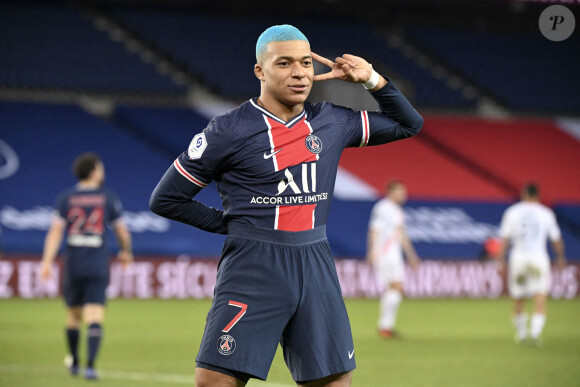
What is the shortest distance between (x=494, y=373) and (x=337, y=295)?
6.05 m

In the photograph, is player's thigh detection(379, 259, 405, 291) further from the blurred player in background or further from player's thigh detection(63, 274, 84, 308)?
player's thigh detection(63, 274, 84, 308)

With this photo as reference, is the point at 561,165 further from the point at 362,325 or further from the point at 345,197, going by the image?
the point at 362,325

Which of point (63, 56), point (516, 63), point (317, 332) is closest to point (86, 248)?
point (317, 332)

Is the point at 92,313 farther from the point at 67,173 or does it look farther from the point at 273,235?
the point at 67,173

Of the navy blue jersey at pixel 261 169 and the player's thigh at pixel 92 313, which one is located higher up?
the navy blue jersey at pixel 261 169

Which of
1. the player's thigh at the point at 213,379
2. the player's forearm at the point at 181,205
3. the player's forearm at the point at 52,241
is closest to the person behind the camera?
the player's thigh at the point at 213,379

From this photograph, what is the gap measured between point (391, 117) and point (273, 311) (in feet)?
3.78

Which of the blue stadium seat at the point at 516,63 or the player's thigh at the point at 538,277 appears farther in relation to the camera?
the blue stadium seat at the point at 516,63

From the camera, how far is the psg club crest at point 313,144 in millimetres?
4473

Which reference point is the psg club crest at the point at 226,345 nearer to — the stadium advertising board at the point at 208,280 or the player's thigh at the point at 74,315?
the player's thigh at the point at 74,315

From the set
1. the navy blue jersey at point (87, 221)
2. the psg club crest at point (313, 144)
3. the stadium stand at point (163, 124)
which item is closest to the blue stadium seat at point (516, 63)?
the stadium stand at point (163, 124)

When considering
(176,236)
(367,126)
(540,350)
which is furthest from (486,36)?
(367,126)

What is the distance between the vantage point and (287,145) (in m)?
4.43

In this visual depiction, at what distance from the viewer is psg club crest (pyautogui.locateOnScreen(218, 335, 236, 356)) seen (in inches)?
171
